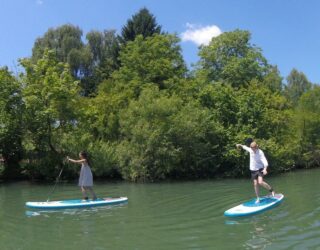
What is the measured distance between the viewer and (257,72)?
1895 inches

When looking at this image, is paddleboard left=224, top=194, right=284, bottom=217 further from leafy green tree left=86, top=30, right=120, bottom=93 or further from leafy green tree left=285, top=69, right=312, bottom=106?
leafy green tree left=285, top=69, right=312, bottom=106

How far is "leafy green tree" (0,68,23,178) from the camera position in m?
31.9

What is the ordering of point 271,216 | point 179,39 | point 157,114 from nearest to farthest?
point 271,216, point 157,114, point 179,39

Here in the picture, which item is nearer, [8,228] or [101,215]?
[8,228]

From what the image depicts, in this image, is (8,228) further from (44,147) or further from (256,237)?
(44,147)

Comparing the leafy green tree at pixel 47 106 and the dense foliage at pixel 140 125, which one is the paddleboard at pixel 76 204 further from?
the leafy green tree at pixel 47 106

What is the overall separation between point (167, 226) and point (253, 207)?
3.26 meters

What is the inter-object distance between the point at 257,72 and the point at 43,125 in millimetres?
25007

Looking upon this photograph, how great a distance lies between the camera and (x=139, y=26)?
5134 centimetres

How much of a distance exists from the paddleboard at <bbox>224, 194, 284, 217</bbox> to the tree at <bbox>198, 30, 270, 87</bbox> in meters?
31.0

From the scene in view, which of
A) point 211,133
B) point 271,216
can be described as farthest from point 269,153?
point 271,216

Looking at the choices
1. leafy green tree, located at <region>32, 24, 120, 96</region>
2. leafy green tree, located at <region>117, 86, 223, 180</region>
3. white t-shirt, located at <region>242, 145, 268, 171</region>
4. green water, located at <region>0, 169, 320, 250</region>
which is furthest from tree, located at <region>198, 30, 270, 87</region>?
white t-shirt, located at <region>242, 145, 268, 171</region>

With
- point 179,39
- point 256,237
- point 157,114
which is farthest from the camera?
point 179,39

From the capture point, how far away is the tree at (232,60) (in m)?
47.0
